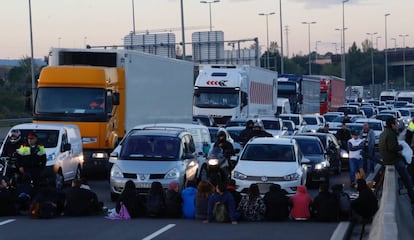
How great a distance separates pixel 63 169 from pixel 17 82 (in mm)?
78922

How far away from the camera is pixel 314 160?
2722cm

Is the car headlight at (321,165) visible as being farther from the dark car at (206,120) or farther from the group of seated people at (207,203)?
the dark car at (206,120)

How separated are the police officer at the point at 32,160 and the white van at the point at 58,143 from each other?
7.39 feet

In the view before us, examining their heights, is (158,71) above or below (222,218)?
above

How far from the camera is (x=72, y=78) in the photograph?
27.6 metres

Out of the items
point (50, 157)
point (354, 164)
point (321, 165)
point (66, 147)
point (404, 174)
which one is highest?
point (66, 147)

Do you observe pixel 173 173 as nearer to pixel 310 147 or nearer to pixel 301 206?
pixel 301 206

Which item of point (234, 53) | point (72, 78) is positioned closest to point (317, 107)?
point (234, 53)

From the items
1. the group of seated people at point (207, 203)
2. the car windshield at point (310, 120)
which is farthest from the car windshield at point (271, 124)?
the group of seated people at point (207, 203)

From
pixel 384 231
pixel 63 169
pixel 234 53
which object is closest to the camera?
pixel 384 231

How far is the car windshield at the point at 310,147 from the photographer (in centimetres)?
2834

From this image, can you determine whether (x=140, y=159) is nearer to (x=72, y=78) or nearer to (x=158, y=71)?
(x=72, y=78)

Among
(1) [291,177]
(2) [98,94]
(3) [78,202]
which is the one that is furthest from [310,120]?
(3) [78,202]

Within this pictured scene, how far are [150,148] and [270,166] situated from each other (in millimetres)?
2939
